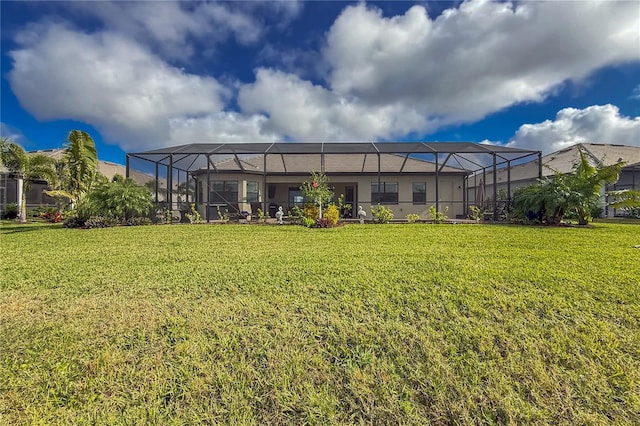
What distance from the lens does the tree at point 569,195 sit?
10.7 m

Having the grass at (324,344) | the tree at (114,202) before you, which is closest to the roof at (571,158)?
the grass at (324,344)

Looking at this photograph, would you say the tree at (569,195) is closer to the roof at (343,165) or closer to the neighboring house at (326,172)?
the neighboring house at (326,172)

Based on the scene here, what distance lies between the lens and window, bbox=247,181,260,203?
18.4 m

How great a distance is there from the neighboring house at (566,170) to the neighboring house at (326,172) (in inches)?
90.5

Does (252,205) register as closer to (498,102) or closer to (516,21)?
(516,21)

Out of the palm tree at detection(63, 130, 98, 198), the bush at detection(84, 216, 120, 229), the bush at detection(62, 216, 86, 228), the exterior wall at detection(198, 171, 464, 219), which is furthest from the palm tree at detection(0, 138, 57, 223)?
the exterior wall at detection(198, 171, 464, 219)

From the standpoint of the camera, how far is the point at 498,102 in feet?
57.5

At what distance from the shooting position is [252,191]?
18672 millimetres

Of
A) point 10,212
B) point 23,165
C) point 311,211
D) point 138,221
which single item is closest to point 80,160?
point 138,221

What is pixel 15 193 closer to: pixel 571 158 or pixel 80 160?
pixel 80 160

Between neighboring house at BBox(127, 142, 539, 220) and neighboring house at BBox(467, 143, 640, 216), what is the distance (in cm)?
230

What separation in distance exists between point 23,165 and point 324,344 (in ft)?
71.2

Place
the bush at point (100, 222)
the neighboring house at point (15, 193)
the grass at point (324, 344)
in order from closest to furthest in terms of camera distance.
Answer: the grass at point (324, 344), the bush at point (100, 222), the neighboring house at point (15, 193)

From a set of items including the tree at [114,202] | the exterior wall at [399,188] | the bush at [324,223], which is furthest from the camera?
the exterior wall at [399,188]
